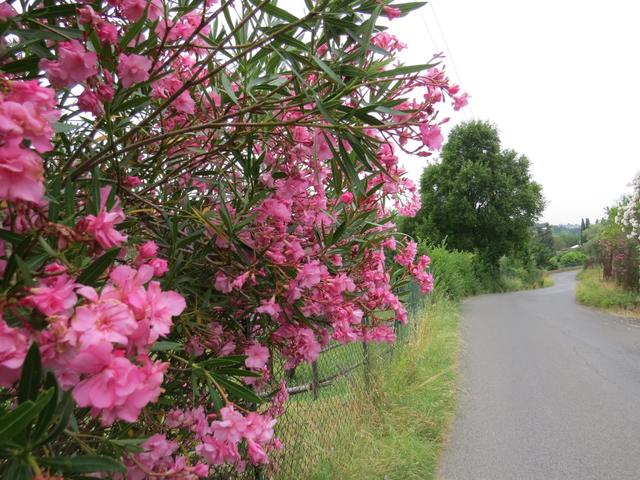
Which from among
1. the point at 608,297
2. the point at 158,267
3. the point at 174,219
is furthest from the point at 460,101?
the point at 608,297

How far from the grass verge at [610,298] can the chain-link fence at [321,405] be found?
11423mm

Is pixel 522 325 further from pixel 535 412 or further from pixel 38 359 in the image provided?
pixel 38 359

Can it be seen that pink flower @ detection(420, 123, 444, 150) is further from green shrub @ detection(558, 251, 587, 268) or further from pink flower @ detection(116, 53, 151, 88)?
green shrub @ detection(558, 251, 587, 268)

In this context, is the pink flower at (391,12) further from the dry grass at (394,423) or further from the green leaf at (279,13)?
the dry grass at (394,423)

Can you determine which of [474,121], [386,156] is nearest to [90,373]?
[386,156]

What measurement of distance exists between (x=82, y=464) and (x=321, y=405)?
367 cm

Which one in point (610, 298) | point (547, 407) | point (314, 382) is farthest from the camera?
point (610, 298)

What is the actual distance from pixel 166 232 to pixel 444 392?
534 centimetres

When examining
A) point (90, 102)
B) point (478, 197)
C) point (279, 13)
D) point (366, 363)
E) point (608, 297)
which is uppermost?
point (478, 197)

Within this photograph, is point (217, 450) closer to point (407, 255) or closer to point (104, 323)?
point (104, 323)

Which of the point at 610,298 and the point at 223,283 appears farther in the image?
the point at 610,298

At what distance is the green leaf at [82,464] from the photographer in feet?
3.03

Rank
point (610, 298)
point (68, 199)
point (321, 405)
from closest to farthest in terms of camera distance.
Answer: point (68, 199) < point (321, 405) < point (610, 298)

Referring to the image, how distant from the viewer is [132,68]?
1464 millimetres
